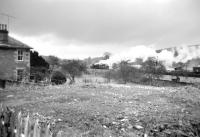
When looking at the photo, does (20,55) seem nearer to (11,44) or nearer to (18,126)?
(11,44)

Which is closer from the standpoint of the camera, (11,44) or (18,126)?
(18,126)

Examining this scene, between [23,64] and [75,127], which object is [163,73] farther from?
[75,127]

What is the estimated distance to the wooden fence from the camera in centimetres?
289

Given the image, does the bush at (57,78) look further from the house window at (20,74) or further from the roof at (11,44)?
the roof at (11,44)

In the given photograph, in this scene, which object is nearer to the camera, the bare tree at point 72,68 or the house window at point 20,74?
the house window at point 20,74

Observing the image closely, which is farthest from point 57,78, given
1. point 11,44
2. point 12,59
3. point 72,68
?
point 72,68

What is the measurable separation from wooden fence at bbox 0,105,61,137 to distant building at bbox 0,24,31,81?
1727cm

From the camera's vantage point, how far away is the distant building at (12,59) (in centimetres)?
1938

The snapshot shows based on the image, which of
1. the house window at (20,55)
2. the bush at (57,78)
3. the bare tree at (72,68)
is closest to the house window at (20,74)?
the house window at (20,55)

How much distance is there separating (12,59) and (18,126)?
60.0 feet

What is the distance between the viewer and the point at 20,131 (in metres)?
3.26

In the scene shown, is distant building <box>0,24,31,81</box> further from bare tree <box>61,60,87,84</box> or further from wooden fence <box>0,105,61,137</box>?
wooden fence <box>0,105,61,137</box>

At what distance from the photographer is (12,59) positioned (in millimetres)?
19781

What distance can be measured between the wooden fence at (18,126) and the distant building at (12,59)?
17.3m
